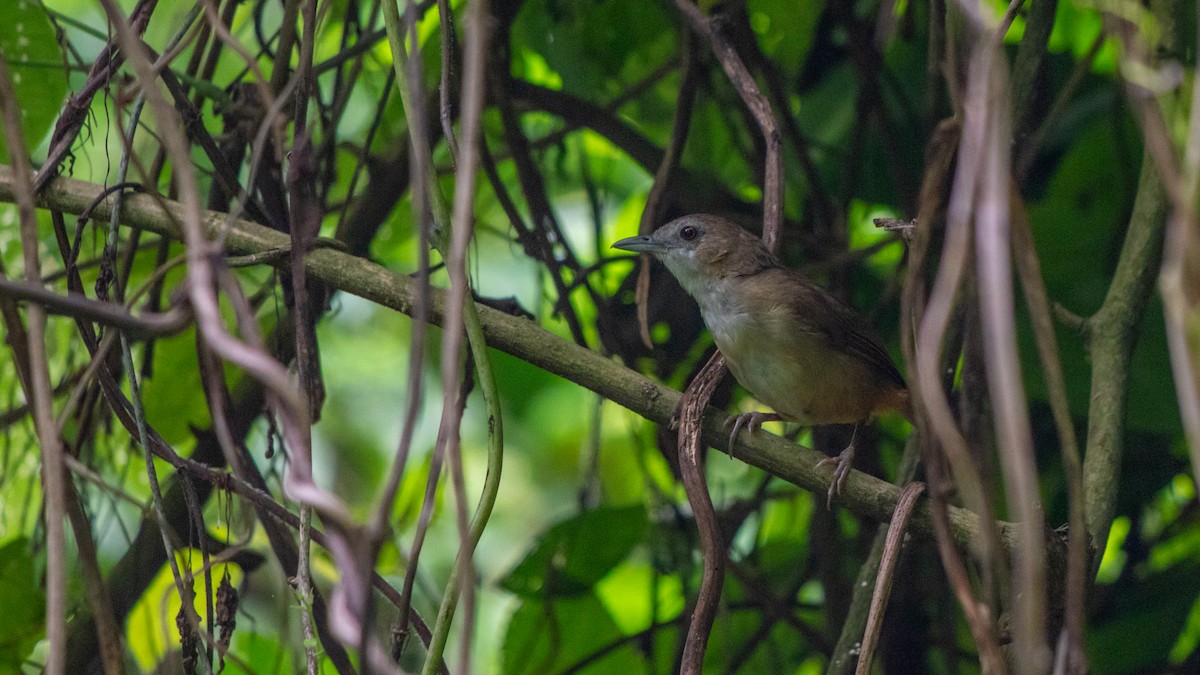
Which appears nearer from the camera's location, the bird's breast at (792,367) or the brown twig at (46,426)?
the brown twig at (46,426)

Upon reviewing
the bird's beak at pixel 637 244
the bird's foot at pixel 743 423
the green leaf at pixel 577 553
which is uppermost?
the bird's beak at pixel 637 244

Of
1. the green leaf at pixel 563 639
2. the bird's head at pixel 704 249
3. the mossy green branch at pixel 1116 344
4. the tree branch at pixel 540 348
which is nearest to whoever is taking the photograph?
the tree branch at pixel 540 348

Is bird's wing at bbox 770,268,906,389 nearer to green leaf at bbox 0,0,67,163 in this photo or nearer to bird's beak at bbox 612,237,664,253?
bird's beak at bbox 612,237,664,253

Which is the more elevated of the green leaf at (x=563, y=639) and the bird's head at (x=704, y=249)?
the bird's head at (x=704, y=249)

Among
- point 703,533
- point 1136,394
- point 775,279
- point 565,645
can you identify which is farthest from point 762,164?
point 703,533

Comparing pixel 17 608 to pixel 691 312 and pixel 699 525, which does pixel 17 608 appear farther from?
pixel 691 312

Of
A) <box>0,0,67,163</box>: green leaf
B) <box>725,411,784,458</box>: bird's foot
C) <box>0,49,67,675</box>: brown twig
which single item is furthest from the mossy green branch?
<box>0,0,67,163</box>: green leaf

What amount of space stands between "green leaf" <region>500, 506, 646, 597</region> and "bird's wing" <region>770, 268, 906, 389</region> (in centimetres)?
80

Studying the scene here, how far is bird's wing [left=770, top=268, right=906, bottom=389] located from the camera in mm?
3607

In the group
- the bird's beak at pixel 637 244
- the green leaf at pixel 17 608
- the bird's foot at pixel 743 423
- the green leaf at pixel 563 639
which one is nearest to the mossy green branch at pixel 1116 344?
the bird's foot at pixel 743 423

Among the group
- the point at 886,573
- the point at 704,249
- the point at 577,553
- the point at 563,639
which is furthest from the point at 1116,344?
the point at 563,639

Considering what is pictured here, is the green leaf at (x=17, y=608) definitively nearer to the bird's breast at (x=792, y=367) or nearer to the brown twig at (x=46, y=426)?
the brown twig at (x=46, y=426)

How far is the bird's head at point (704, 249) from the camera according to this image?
148 inches

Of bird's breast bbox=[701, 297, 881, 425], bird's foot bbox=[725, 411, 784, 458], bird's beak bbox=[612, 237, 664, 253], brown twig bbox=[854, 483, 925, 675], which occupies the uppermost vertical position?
bird's beak bbox=[612, 237, 664, 253]
